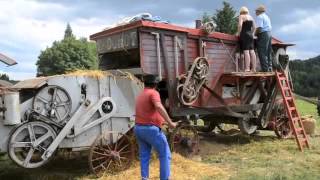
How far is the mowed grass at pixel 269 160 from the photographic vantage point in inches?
350

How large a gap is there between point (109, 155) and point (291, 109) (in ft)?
17.6

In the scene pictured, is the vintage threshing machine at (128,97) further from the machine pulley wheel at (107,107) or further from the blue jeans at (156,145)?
the blue jeans at (156,145)

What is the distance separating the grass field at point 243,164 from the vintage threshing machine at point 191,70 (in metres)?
0.69

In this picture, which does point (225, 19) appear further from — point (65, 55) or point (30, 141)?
point (30, 141)

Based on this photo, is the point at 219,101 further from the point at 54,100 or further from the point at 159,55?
the point at 54,100

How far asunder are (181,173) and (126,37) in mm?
3175

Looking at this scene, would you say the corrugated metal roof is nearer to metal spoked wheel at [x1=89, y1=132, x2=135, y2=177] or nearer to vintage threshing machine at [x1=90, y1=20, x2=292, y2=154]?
metal spoked wheel at [x1=89, y1=132, x2=135, y2=177]

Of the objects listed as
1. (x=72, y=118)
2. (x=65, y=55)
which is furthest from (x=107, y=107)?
(x=65, y=55)

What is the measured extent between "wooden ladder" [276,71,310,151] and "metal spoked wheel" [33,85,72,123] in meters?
5.74

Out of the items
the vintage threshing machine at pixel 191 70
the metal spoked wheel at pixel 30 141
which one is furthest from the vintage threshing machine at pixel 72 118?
the vintage threshing machine at pixel 191 70

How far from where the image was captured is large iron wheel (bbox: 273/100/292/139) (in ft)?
46.0

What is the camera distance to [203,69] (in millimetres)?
11344

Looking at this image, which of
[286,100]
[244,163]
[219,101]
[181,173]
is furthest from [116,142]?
[286,100]

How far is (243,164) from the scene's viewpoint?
1038cm
